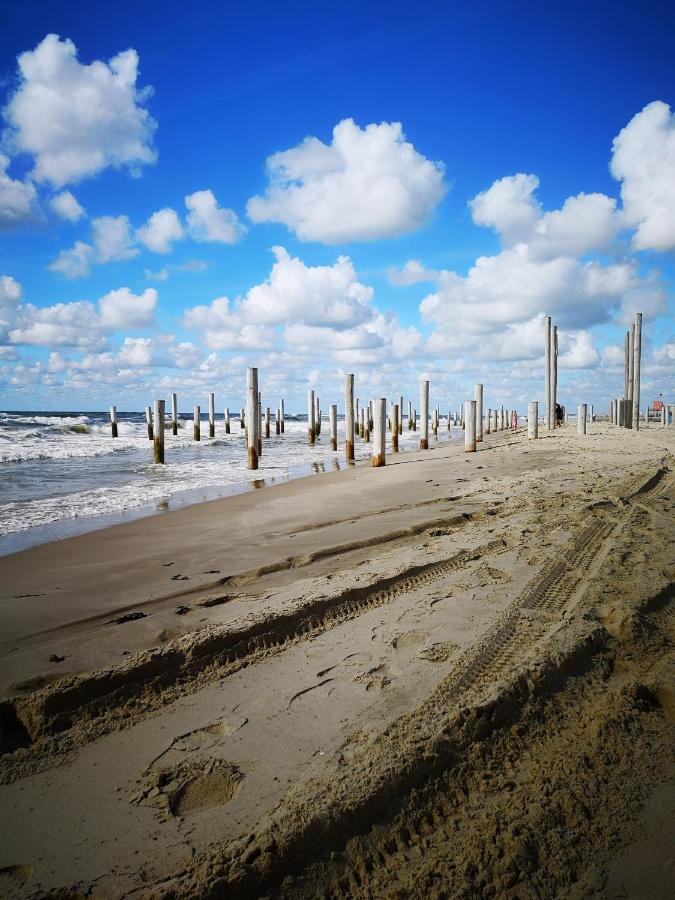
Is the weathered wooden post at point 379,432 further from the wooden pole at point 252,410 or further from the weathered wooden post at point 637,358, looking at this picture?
the weathered wooden post at point 637,358

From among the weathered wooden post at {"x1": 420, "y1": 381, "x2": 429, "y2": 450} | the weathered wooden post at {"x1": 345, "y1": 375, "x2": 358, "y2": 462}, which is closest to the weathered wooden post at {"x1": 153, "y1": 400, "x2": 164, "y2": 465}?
the weathered wooden post at {"x1": 345, "y1": 375, "x2": 358, "y2": 462}

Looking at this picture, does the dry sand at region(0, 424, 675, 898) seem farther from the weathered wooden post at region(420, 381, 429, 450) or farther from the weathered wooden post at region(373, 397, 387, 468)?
the weathered wooden post at region(420, 381, 429, 450)

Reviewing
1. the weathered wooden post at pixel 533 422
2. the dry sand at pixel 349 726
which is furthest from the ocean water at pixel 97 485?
the weathered wooden post at pixel 533 422

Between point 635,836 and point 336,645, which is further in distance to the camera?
point 336,645

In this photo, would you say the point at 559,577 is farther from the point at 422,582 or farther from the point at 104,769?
the point at 104,769

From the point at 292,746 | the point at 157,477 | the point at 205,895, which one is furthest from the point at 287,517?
the point at 157,477

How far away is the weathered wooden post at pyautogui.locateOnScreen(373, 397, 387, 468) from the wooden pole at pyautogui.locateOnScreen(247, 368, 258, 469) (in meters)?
3.59

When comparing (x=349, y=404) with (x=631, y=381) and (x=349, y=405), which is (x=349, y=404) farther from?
(x=631, y=381)

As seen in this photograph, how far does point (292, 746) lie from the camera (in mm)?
2039

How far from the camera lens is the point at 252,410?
47.8 feet

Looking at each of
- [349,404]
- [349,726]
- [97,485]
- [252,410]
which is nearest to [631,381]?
[349,404]

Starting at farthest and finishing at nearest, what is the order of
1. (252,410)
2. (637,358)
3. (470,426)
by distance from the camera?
(637,358) < (470,426) < (252,410)

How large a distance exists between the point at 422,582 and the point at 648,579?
159 centimetres

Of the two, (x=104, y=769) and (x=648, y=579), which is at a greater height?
(x=648, y=579)
